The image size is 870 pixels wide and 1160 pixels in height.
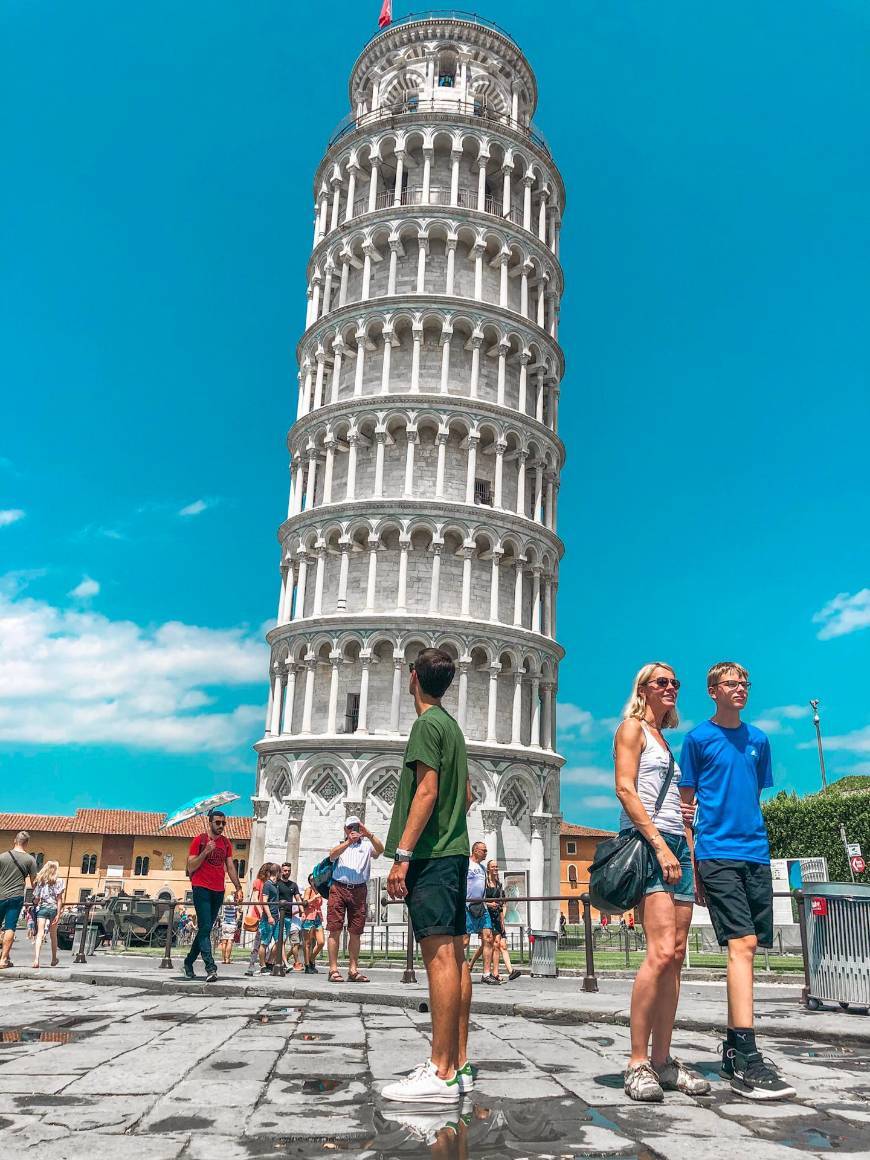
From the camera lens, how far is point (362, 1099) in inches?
187

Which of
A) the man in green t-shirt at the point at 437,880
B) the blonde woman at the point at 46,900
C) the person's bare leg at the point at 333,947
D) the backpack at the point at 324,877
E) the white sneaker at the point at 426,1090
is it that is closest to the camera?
the white sneaker at the point at 426,1090

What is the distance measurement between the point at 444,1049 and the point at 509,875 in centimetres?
3119

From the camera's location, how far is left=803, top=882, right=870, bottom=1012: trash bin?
9492 mm

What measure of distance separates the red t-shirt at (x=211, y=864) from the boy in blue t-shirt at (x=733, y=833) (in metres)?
7.09

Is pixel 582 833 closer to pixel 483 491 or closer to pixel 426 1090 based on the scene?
pixel 483 491

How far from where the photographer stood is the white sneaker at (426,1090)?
4531 millimetres

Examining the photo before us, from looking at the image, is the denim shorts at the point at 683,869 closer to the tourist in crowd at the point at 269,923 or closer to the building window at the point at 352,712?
the tourist in crowd at the point at 269,923

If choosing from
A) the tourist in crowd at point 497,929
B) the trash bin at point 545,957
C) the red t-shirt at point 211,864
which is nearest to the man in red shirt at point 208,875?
the red t-shirt at point 211,864

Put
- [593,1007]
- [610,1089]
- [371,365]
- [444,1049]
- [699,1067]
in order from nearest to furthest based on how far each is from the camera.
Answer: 1. [444,1049]
2. [610,1089]
3. [699,1067]
4. [593,1007]
5. [371,365]

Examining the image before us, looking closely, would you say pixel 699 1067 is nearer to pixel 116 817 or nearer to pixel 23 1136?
pixel 23 1136

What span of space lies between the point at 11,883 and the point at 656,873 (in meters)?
12.7

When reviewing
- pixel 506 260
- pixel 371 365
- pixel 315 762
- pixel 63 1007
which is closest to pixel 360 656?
pixel 315 762

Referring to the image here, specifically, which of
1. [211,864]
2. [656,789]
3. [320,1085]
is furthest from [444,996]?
[211,864]

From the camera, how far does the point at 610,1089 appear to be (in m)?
5.02
